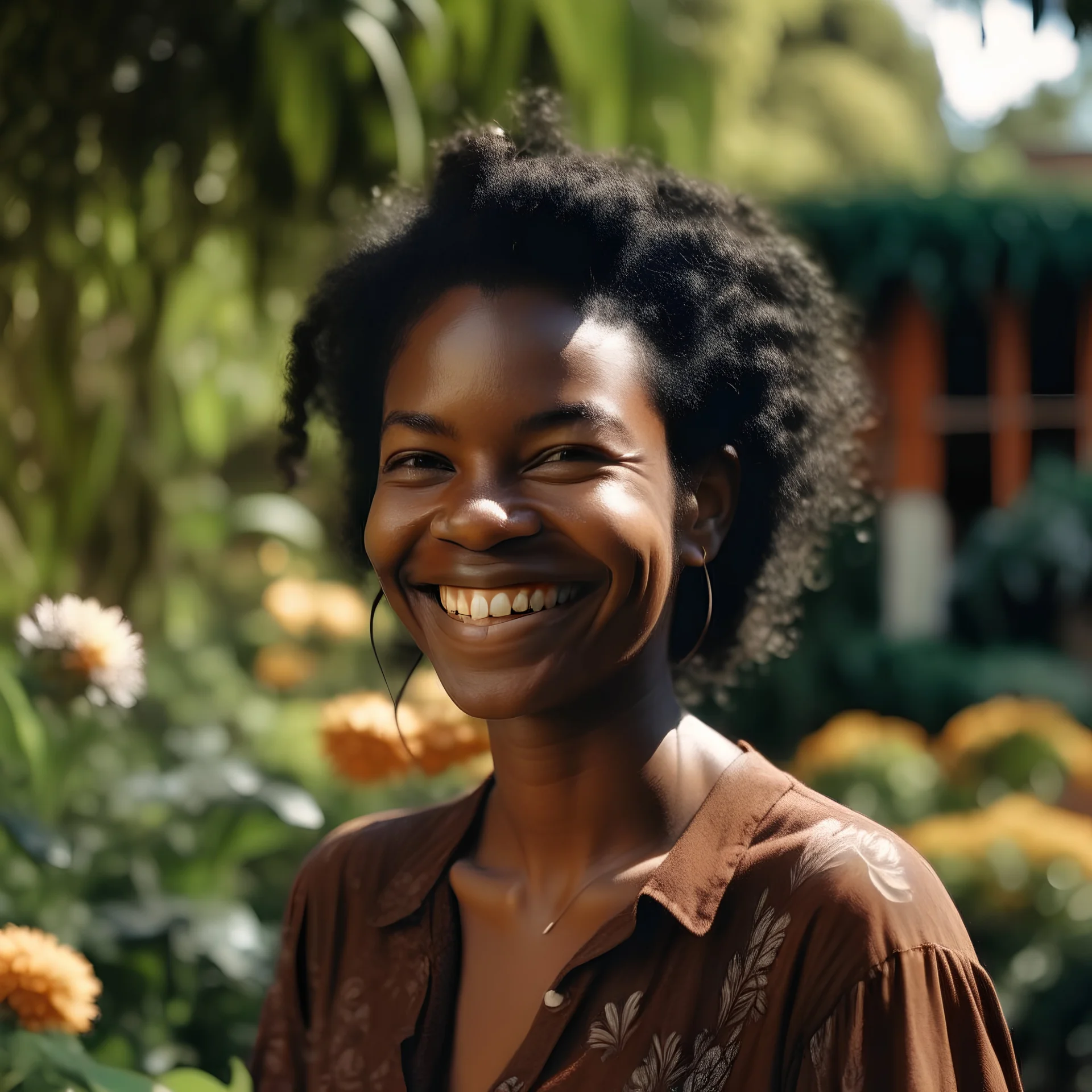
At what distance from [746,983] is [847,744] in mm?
2881

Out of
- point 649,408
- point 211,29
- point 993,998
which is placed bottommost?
point 993,998

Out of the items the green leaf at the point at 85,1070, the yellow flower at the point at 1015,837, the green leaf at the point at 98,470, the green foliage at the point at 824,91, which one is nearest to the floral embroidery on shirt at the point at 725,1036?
the green leaf at the point at 85,1070

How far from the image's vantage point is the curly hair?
1.44 m

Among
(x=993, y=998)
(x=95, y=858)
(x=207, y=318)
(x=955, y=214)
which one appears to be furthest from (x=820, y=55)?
(x=993, y=998)

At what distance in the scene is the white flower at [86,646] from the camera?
223 centimetres

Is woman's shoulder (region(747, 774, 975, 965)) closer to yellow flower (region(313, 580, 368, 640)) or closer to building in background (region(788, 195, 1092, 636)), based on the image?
yellow flower (region(313, 580, 368, 640))

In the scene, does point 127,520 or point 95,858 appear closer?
point 95,858

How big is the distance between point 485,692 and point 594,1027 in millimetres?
338

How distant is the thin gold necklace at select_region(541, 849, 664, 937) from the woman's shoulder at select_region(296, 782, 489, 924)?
0.19 m

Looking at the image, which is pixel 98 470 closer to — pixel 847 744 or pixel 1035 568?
pixel 847 744

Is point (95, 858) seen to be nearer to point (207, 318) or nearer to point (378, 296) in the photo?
point (378, 296)

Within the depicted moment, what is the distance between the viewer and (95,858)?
263 centimetres

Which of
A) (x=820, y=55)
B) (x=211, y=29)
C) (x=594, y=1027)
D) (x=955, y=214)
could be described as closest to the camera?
(x=594, y=1027)

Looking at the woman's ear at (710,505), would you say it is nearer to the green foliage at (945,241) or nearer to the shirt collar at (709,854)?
the shirt collar at (709,854)
